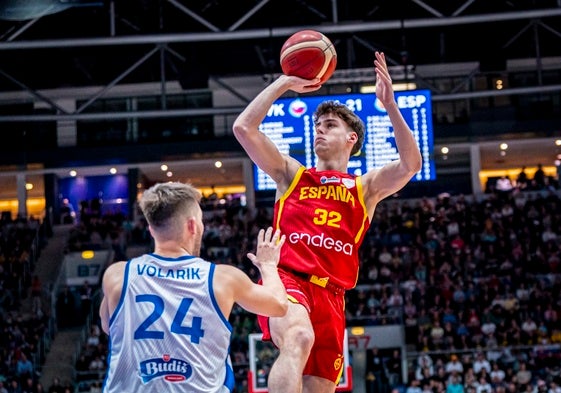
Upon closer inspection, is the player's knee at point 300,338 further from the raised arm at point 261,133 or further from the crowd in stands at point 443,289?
the crowd in stands at point 443,289

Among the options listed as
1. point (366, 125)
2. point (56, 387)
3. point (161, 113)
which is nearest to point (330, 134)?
point (366, 125)

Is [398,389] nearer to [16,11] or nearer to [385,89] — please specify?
[16,11]

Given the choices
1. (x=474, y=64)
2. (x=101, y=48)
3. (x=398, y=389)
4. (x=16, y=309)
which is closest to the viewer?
(x=398, y=389)

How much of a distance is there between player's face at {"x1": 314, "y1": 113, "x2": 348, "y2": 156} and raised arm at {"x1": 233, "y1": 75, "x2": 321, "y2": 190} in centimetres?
26

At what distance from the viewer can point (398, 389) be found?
22375 mm

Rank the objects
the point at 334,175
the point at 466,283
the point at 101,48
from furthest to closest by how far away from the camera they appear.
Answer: the point at 466,283, the point at 101,48, the point at 334,175

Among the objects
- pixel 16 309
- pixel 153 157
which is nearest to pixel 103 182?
pixel 153 157

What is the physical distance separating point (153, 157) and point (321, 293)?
93.2 feet

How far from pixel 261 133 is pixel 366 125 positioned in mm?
11795

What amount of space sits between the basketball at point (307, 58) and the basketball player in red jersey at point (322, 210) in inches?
4.1

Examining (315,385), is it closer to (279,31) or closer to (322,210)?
(322,210)

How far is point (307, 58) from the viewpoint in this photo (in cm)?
754

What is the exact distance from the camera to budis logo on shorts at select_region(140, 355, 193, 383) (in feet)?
17.4

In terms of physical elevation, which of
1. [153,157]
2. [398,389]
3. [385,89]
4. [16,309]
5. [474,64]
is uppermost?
[474,64]
